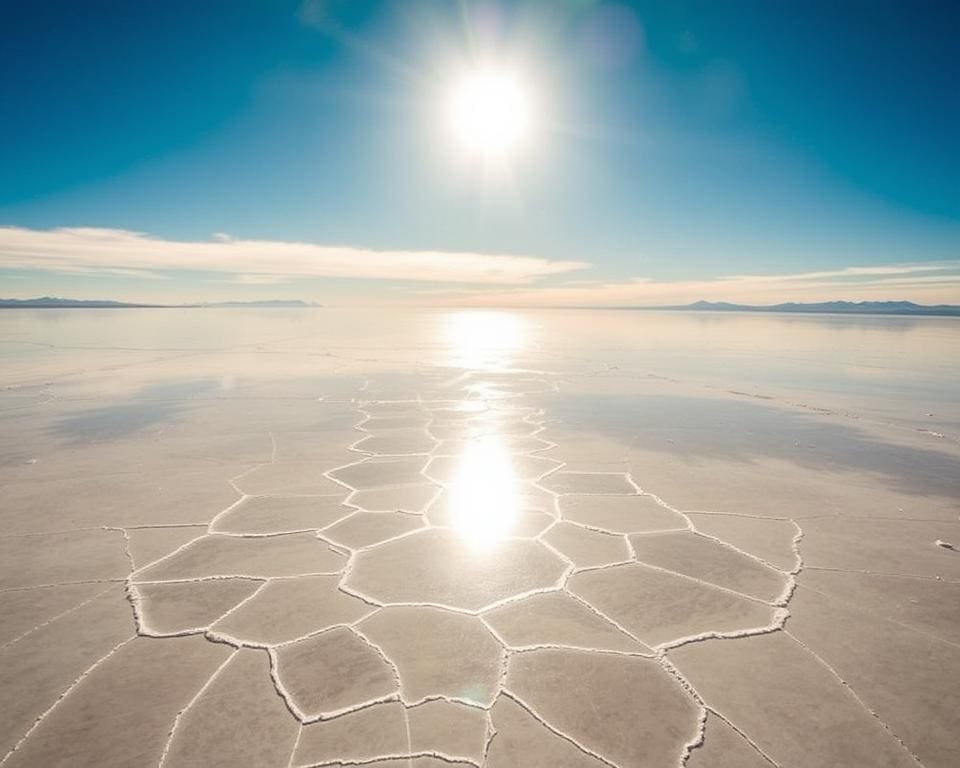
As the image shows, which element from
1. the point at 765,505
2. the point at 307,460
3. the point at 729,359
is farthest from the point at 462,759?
the point at 729,359

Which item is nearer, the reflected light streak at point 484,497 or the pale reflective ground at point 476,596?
the pale reflective ground at point 476,596

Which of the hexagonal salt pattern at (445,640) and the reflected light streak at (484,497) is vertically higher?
the hexagonal salt pattern at (445,640)

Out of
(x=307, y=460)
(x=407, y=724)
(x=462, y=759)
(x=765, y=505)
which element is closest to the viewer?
(x=462, y=759)

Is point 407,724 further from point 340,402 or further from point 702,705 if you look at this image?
point 340,402

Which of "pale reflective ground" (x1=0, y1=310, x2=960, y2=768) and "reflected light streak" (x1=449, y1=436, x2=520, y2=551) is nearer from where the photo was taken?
"pale reflective ground" (x1=0, y1=310, x2=960, y2=768)

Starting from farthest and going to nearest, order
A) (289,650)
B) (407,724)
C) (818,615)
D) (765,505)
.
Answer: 1. (765,505)
2. (818,615)
3. (289,650)
4. (407,724)
